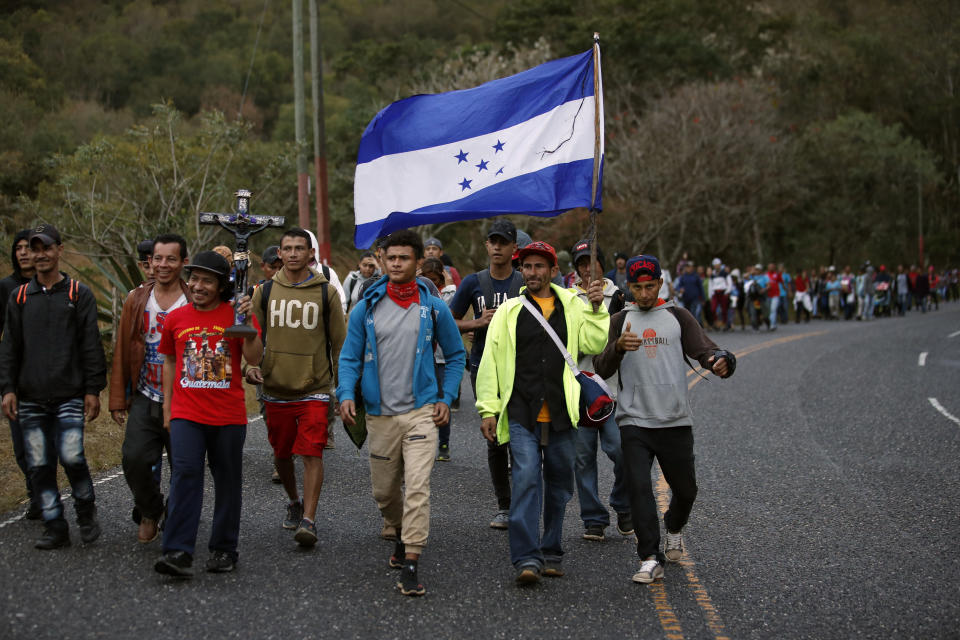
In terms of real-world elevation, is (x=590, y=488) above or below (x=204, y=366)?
below

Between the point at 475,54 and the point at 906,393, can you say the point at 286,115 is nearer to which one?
the point at 475,54

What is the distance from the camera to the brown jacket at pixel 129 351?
629 cm

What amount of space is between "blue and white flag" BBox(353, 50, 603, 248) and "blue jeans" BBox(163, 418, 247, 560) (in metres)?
2.06

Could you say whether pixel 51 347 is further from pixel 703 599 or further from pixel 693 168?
pixel 693 168

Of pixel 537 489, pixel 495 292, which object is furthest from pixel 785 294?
pixel 537 489

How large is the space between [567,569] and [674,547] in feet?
2.16

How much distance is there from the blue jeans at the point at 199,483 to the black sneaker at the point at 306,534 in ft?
1.41

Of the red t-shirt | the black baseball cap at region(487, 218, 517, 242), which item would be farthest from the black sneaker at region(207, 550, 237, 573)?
the black baseball cap at region(487, 218, 517, 242)

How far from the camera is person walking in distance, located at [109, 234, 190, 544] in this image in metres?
6.22

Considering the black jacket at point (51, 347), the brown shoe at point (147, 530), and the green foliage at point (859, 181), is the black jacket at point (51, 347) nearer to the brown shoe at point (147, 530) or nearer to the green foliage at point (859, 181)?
the brown shoe at point (147, 530)

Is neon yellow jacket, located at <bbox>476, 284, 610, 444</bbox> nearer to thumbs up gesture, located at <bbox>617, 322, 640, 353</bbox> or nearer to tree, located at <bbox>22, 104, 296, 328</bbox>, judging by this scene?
thumbs up gesture, located at <bbox>617, 322, 640, 353</bbox>

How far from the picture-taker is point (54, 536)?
619cm

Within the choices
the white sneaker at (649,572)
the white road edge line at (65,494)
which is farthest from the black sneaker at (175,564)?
the white sneaker at (649,572)

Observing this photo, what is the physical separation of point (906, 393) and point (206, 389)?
11661 millimetres
